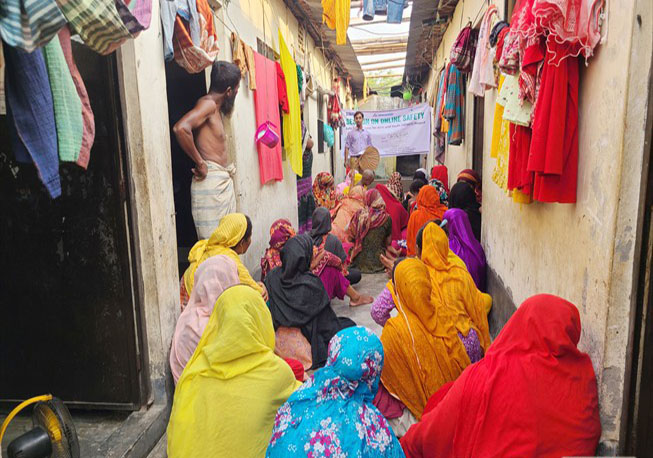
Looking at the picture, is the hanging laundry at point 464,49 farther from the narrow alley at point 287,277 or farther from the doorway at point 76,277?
the doorway at point 76,277

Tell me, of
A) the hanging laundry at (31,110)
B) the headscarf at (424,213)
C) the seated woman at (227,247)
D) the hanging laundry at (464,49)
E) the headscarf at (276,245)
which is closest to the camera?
the hanging laundry at (31,110)

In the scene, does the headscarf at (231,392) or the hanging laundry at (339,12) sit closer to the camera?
the headscarf at (231,392)

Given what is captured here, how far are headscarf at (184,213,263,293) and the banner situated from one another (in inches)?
245

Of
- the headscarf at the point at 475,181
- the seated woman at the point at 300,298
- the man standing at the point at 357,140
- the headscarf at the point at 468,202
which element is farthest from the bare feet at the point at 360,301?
the man standing at the point at 357,140

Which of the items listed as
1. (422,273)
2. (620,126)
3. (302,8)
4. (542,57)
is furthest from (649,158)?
(302,8)

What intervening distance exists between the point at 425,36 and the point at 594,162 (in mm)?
7146

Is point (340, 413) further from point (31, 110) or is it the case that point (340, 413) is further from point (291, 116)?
point (291, 116)

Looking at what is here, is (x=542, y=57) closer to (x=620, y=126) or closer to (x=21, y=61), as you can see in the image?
(x=620, y=126)

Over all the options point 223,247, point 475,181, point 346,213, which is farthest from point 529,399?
point 346,213

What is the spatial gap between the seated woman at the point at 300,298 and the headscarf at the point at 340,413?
5.87 feet

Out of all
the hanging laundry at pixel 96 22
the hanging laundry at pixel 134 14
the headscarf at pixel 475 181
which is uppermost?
the hanging laundry at pixel 134 14

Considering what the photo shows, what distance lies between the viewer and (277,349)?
11.6 feet

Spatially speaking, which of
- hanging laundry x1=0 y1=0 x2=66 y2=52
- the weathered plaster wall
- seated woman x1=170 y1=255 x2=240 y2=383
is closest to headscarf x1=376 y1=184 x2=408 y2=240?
seated woman x1=170 y1=255 x2=240 y2=383

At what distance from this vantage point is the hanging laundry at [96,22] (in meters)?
1.44
